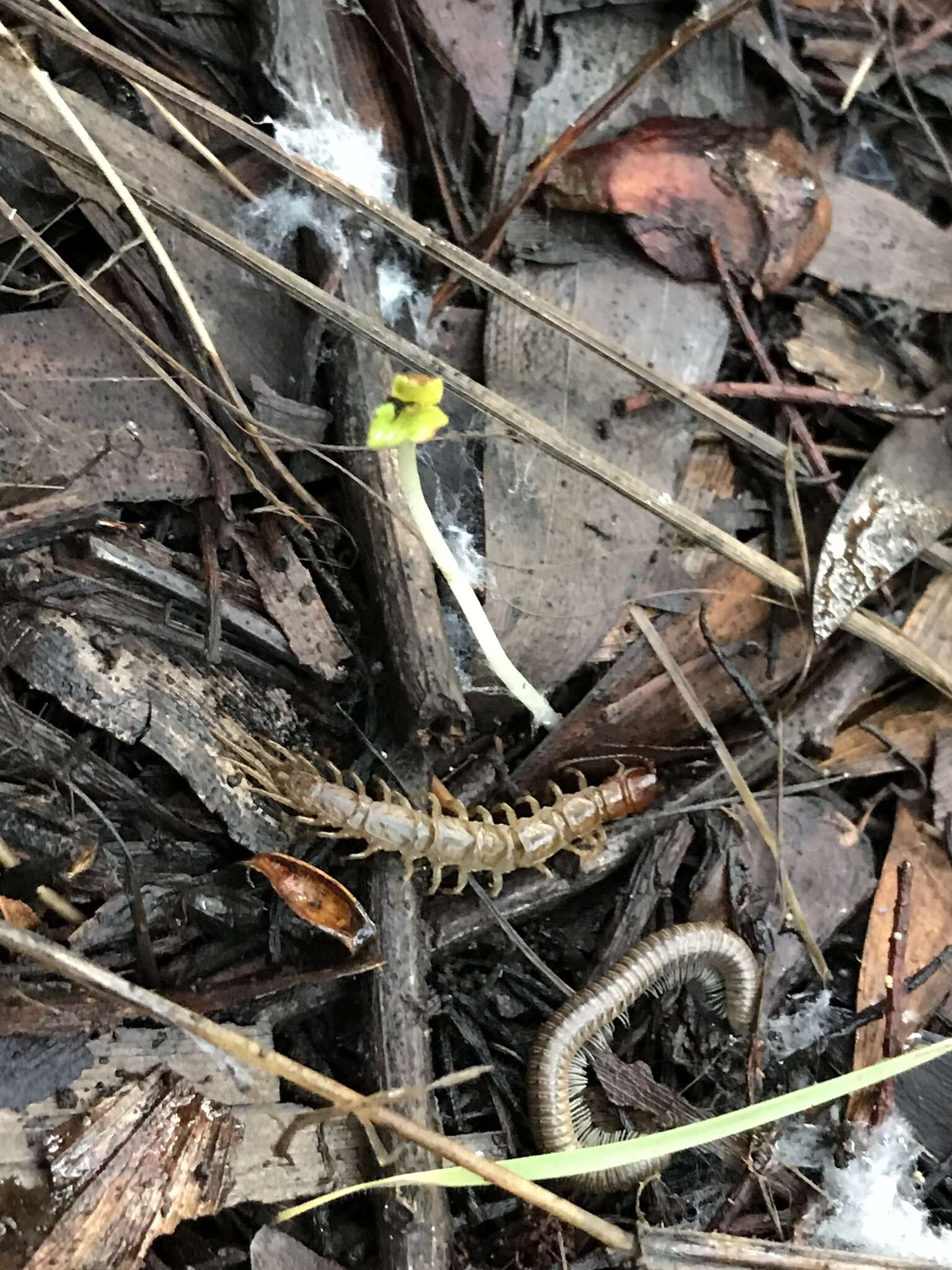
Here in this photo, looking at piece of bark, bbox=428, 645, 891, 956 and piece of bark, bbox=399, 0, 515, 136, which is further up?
piece of bark, bbox=399, 0, 515, 136

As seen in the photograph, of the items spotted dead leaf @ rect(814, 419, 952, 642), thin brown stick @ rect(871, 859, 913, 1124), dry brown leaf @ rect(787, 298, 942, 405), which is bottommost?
thin brown stick @ rect(871, 859, 913, 1124)

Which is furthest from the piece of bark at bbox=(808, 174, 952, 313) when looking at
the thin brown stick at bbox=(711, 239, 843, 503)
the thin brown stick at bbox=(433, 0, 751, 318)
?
the thin brown stick at bbox=(433, 0, 751, 318)

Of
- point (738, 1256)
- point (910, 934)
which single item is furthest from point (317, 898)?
point (910, 934)

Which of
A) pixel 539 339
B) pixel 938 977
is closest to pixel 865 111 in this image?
pixel 539 339

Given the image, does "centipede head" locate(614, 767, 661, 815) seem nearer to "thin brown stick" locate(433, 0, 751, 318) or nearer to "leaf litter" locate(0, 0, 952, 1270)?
"leaf litter" locate(0, 0, 952, 1270)

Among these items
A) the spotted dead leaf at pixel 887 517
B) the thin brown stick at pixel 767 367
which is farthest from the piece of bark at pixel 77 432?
the spotted dead leaf at pixel 887 517

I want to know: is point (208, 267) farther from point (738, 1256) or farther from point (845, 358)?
point (738, 1256)
